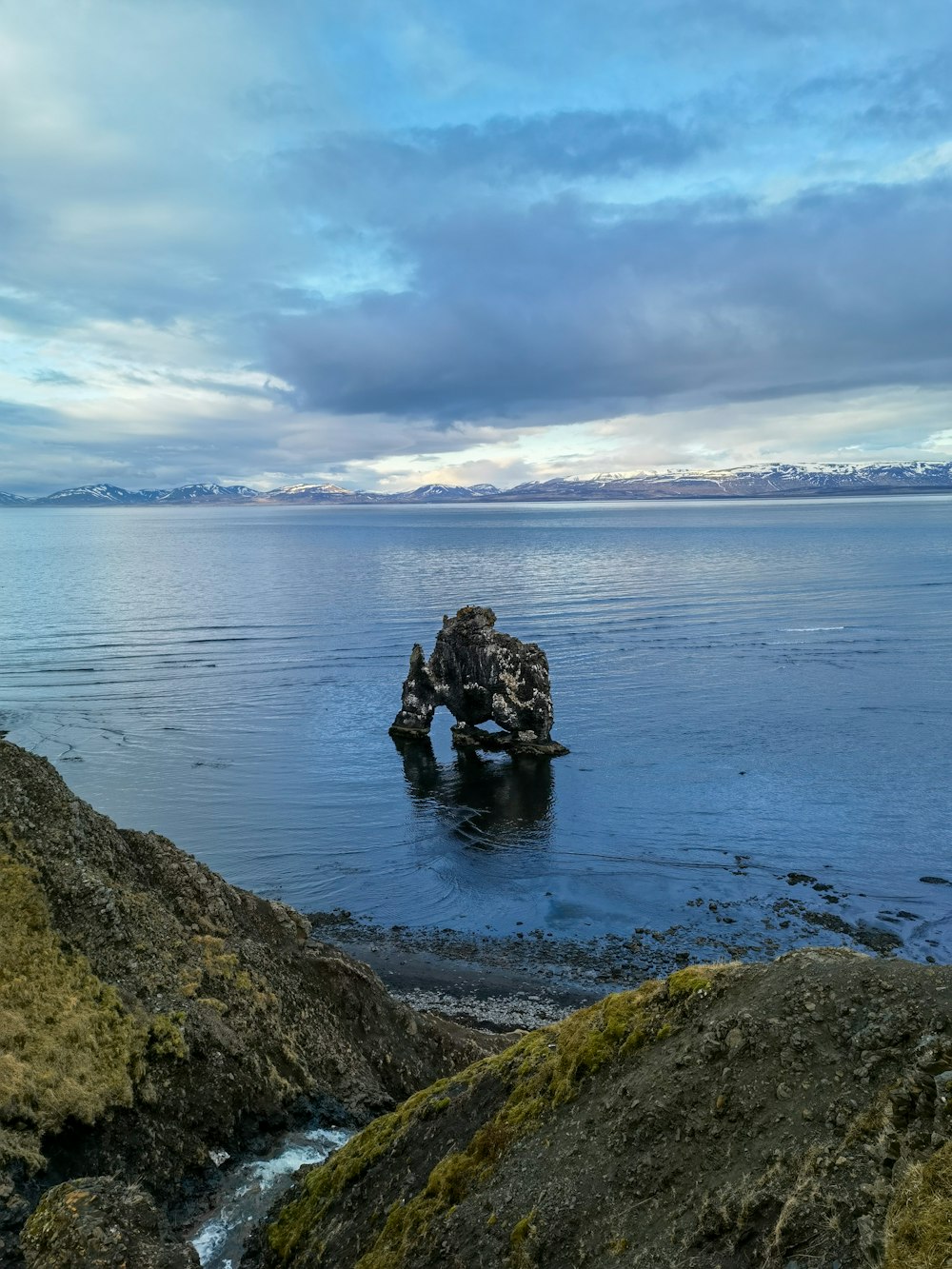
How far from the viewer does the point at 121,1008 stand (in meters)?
15.5

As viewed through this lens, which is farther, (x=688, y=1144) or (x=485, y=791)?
(x=485, y=791)

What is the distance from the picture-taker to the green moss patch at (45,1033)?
13336 millimetres

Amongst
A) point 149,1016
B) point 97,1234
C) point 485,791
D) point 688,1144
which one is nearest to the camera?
point 688,1144

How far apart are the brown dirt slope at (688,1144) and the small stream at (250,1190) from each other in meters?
0.52

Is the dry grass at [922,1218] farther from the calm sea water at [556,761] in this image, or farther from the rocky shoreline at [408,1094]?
the calm sea water at [556,761]

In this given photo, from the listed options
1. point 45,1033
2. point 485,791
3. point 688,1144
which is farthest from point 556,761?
point 688,1144

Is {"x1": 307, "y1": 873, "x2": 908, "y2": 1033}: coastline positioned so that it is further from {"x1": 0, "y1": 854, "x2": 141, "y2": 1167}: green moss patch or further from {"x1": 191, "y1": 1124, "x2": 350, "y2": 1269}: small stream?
{"x1": 0, "y1": 854, "x2": 141, "y2": 1167}: green moss patch

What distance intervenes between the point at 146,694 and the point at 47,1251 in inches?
2646

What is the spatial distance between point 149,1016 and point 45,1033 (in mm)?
1855

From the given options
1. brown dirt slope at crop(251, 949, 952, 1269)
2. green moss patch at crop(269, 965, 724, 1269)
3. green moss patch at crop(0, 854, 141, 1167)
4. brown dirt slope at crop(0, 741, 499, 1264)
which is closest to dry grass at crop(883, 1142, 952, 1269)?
brown dirt slope at crop(251, 949, 952, 1269)

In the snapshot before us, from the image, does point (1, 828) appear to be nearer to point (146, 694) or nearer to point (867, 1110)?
point (867, 1110)

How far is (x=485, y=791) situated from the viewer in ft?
177

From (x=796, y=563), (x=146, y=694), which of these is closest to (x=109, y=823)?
(x=146, y=694)

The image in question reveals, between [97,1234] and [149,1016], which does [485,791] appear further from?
[97,1234]
